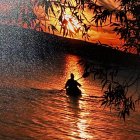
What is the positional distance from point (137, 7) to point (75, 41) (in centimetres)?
4858

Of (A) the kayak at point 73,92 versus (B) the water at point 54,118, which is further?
(A) the kayak at point 73,92

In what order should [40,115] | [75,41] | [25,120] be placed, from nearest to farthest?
1. [25,120]
2. [40,115]
3. [75,41]

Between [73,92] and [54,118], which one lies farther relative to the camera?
[73,92]

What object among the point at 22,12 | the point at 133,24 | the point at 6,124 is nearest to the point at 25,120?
the point at 6,124

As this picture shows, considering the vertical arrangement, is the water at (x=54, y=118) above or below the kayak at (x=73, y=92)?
below

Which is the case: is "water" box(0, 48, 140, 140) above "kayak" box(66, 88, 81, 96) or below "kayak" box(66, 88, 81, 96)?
below

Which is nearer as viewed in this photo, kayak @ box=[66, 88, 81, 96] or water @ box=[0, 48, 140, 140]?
water @ box=[0, 48, 140, 140]

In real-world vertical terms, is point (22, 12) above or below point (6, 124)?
above

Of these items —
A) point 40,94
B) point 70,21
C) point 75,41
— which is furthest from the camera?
point 75,41

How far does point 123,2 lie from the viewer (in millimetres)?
6391

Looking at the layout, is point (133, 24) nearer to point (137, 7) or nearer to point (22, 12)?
point (137, 7)

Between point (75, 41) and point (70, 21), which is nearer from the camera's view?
point (70, 21)

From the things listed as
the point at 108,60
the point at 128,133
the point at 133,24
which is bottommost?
the point at 128,133

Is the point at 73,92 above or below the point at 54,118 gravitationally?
above
